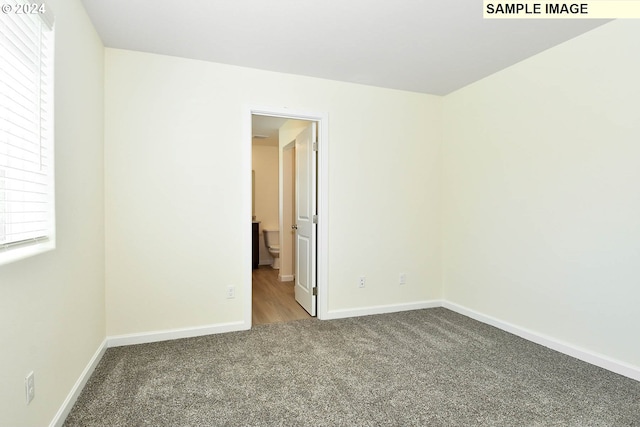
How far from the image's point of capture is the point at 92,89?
2328mm

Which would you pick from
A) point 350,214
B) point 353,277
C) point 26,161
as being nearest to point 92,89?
point 26,161

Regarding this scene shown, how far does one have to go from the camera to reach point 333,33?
245 cm

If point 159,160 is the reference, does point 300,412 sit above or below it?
below

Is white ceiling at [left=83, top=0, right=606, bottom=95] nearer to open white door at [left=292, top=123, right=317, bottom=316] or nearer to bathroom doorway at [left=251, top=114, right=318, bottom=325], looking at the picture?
bathroom doorway at [left=251, top=114, right=318, bottom=325]

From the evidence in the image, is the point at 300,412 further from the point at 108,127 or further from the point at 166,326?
the point at 108,127

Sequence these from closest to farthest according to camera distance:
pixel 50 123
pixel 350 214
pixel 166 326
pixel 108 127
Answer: pixel 50 123 < pixel 108 127 < pixel 166 326 < pixel 350 214

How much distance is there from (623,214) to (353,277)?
7.42 ft

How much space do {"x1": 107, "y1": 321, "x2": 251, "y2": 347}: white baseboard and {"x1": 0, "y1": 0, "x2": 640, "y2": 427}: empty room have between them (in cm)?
2

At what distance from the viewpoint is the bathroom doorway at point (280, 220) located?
3.58m

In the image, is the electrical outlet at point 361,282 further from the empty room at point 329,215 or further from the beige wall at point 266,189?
the beige wall at point 266,189

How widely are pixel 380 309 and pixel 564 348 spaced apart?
1.63 metres

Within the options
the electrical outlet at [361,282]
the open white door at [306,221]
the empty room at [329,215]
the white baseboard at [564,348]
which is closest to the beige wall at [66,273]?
the empty room at [329,215]

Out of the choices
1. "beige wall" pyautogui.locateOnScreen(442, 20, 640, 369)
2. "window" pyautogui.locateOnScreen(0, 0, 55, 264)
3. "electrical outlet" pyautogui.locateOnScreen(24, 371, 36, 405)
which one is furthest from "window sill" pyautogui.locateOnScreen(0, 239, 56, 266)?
"beige wall" pyautogui.locateOnScreen(442, 20, 640, 369)

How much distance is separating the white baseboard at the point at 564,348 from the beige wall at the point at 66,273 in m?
3.42
